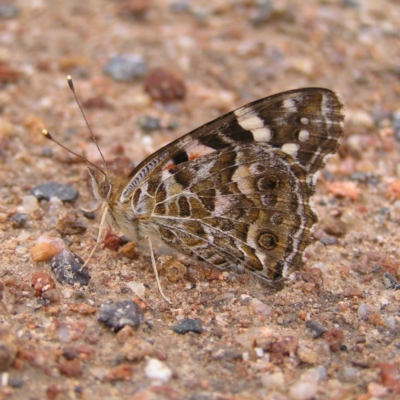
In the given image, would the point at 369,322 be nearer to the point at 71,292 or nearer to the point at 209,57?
the point at 71,292

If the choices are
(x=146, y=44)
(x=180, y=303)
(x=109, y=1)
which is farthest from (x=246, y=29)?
(x=180, y=303)

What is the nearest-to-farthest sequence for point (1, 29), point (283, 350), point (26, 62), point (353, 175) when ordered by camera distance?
1. point (283, 350)
2. point (353, 175)
3. point (26, 62)
4. point (1, 29)

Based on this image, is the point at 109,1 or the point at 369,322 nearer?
the point at 369,322

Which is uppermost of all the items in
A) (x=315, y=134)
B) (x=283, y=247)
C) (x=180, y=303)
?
(x=315, y=134)

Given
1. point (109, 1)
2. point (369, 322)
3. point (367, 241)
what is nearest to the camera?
point (369, 322)

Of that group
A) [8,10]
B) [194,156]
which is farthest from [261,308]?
[8,10]

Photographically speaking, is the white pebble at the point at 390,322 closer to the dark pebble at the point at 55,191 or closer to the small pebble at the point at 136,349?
the small pebble at the point at 136,349
